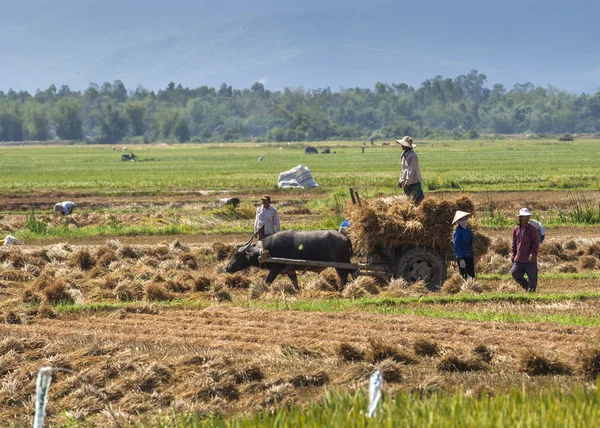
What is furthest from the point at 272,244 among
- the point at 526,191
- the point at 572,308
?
the point at 526,191

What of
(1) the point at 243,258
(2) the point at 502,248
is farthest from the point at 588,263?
(1) the point at 243,258

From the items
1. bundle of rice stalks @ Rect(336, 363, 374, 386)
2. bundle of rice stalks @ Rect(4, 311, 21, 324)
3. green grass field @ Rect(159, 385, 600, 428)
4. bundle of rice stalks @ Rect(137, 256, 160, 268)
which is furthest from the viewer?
bundle of rice stalks @ Rect(137, 256, 160, 268)

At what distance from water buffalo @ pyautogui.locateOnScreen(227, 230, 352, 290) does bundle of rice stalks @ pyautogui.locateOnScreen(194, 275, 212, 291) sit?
0.82 m

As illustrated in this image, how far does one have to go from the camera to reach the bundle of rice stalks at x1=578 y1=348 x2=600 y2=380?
9.66 meters

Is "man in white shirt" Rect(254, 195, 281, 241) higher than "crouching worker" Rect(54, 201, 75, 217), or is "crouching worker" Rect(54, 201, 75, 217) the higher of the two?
"man in white shirt" Rect(254, 195, 281, 241)

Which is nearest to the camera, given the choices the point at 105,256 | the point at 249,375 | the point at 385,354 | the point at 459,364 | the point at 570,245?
the point at 249,375

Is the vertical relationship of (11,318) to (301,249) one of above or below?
below

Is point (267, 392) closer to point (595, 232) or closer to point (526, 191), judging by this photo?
point (595, 232)

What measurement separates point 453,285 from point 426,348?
4.47 m

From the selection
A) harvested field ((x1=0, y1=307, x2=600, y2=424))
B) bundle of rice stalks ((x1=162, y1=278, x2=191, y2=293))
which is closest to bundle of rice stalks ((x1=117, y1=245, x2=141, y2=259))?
bundle of rice stalks ((x1=162, y1=278, x2=191, y2=293))

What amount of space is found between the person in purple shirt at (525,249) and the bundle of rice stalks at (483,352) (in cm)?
433

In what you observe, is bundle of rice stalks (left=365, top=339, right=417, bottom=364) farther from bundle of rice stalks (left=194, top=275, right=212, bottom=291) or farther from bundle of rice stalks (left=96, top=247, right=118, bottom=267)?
bundle of rice stalks (left=96, top=247, right=118, bottom=267)

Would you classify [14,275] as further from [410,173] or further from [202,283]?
[410,173]

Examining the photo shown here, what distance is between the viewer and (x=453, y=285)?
15117mm
